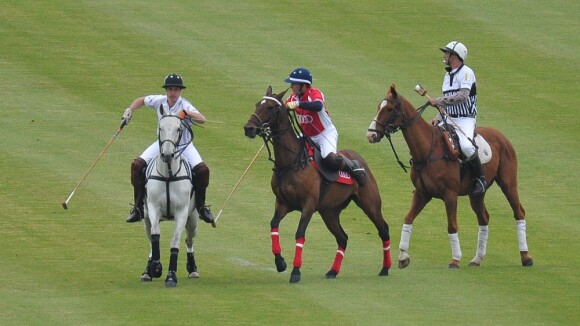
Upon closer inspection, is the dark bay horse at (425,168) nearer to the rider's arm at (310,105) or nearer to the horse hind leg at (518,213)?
the horse hind leg at (518,213)

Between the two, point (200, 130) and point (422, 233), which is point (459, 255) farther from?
point (200, 130)

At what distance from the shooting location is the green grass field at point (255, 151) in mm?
18484

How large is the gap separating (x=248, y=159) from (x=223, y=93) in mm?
4318

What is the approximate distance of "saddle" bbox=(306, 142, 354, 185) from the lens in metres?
20.2

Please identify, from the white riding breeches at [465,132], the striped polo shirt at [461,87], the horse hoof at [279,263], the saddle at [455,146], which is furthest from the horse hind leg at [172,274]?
the striped polo shirt at [461,87]

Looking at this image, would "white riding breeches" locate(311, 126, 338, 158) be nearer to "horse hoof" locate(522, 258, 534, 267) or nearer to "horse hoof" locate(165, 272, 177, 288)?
"horse hoof" locate(165, 272, 177, 288)

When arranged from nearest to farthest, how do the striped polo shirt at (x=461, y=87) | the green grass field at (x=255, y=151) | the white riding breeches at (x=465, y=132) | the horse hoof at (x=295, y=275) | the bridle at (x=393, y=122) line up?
the green grass field at (x=255, y=151) → the horse hoof at (x=295, y=275) → the bridle at (x=393, y=122) → the white riding breeches at (x=465, y=132) → the striped polo shirt at (x=461, y=87)

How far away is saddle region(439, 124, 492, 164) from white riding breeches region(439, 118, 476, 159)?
7cm

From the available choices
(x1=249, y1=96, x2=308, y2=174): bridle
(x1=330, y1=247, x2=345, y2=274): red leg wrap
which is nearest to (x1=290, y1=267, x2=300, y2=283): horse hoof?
(x1=330, y1=247, x2=345, y2=274): red leg wrap

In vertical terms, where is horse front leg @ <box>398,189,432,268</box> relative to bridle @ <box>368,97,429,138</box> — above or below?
below

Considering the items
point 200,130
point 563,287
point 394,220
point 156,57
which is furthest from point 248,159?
point 563,287

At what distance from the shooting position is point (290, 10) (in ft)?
128

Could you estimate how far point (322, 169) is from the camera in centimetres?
2027

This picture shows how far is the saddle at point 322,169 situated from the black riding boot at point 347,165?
0.07m
